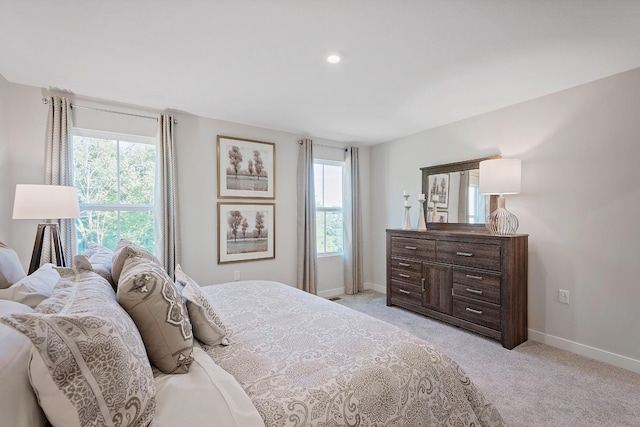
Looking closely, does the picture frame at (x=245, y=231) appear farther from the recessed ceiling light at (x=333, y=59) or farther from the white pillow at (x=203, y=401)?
the white pillow at (x=203, y=401)

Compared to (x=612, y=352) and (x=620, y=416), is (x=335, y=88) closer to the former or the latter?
(x=620, y=416)

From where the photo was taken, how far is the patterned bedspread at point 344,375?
102 cm

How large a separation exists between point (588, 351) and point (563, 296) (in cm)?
48

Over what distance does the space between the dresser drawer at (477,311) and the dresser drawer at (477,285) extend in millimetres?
52

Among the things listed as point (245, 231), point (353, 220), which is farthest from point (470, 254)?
point (245, 231)

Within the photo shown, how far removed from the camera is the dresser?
2766 millimetres

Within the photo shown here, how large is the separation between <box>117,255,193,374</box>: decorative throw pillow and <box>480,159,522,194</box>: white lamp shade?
2.99 metres

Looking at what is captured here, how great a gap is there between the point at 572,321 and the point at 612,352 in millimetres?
322

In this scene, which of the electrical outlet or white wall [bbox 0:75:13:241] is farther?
the electrical outlet

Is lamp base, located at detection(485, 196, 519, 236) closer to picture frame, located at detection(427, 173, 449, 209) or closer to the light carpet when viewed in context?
picture frame, located at detection(427, 173, 449, 209)

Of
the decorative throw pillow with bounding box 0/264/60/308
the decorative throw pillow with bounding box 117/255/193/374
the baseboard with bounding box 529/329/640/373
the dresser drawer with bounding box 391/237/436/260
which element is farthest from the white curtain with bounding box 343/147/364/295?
the decorative throw pillow with bounding box 0/264/60/308

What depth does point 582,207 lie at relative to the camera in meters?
2.65

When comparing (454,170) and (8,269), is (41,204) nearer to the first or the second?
(8,269)

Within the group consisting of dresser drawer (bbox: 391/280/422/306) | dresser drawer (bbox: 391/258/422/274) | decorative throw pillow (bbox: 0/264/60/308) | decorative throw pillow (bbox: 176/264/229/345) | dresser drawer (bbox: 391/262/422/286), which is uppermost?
decorative throw pillow (bbox: 0/264/60/308)
